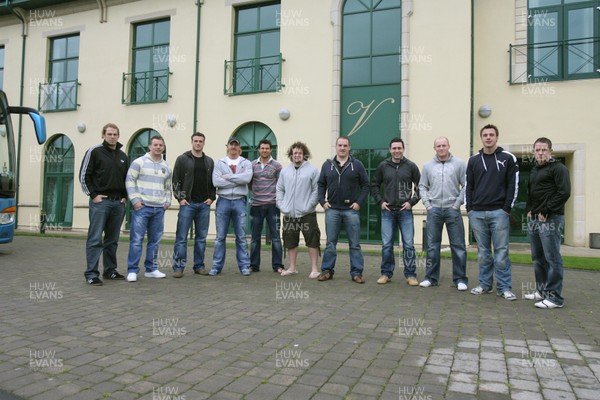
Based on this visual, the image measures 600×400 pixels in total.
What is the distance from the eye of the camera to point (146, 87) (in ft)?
54.7

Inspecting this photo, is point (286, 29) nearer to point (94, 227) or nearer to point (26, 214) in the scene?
point (94, 227)

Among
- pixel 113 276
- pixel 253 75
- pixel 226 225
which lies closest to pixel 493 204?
pixel 226 225

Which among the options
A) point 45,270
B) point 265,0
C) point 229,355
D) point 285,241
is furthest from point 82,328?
point 265,0

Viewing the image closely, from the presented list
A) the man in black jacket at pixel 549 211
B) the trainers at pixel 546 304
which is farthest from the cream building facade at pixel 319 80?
the trainers at pixel 546 304

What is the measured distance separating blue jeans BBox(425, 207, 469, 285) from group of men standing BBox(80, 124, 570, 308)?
0.01 metres

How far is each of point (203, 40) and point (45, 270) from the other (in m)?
10.4

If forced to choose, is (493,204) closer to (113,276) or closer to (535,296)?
(535,296)

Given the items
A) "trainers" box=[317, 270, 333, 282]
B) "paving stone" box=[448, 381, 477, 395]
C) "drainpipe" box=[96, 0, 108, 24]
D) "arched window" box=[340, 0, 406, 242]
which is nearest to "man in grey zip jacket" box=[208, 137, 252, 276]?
"trainers" box=[317, 270, 333, 282]

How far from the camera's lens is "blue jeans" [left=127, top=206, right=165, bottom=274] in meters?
6.62

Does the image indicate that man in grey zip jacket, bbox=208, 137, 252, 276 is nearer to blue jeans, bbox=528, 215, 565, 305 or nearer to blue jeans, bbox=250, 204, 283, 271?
blue jeans, bbox=250, 204, 283, 271

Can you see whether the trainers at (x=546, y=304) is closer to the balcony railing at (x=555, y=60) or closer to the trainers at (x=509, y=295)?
the trainers at (x=509, y=295)

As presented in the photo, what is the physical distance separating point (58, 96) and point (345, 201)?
15.6m

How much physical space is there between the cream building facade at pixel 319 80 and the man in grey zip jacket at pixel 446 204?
21.6 feet

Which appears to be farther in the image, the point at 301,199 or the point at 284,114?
the point at 284,114
